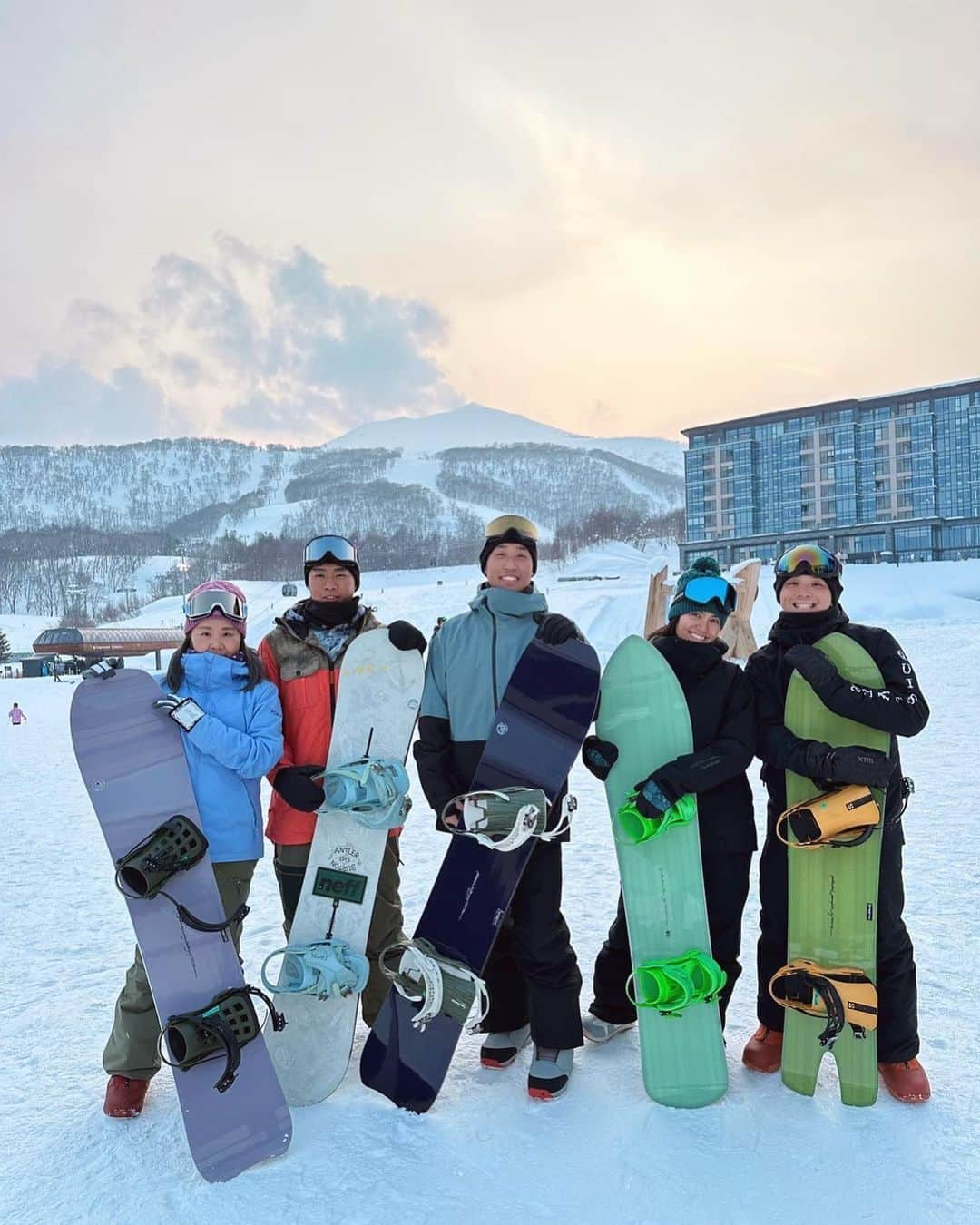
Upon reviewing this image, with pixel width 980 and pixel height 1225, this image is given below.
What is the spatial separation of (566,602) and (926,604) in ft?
38.7

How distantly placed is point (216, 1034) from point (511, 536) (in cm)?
180

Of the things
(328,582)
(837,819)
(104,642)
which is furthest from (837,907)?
(104,642)

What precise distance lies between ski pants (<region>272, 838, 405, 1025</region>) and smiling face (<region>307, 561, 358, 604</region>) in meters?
0.88

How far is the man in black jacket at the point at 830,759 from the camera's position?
104 inches

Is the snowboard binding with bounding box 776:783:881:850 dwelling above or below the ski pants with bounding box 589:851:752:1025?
above

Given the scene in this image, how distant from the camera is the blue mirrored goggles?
292 centimetres

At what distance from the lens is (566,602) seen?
3117cm

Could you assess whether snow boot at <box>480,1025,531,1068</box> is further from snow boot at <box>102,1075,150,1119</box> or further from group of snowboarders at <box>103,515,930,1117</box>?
snow boot at <box>102,1075,150,1119</box>

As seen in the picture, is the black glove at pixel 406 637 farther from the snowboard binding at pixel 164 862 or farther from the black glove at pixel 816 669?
the black glove at pixel 816 669

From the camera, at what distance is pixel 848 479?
206 ft

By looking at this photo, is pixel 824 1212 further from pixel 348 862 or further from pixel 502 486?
pixel 502 486

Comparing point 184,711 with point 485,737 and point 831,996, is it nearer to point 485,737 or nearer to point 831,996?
point 485,737

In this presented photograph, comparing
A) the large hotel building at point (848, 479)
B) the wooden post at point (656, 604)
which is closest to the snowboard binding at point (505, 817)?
the wooden post at point (656, 604)

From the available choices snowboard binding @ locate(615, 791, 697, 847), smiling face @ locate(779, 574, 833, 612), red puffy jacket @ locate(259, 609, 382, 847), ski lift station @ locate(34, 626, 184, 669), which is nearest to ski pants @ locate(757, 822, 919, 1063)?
snowboard binding @ locate(615, 791, 697, 847)
